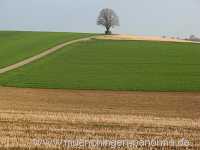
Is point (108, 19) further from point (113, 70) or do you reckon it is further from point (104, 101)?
point (104, 101)

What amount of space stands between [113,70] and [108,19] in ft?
214

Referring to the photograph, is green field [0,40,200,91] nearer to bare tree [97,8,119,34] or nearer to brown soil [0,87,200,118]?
brown soil [0,87,200,118]

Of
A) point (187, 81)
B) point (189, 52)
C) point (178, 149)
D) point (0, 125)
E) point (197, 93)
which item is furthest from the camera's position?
point (189, 52)

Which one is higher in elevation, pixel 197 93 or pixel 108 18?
pixel 108 18

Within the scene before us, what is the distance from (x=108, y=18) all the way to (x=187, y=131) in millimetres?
96840

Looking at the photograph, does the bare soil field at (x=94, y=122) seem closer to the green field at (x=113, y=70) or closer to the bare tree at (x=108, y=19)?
the green field at (x=113, y=70)

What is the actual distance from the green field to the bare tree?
140 ft

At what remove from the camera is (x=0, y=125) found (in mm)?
15227

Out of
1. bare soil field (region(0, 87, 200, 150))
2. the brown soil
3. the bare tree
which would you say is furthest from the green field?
the bare tree

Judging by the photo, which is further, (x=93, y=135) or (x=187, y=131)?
(x=187, y=131)

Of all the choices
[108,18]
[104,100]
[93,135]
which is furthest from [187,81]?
[108,18]

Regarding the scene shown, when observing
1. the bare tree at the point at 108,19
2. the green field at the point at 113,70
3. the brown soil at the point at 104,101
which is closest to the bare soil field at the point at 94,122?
the brown soil at the point at 104,101

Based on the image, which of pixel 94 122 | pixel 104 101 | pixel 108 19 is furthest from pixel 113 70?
pixel 108 19

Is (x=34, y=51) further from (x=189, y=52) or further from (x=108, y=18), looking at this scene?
(x=108, y=18)
